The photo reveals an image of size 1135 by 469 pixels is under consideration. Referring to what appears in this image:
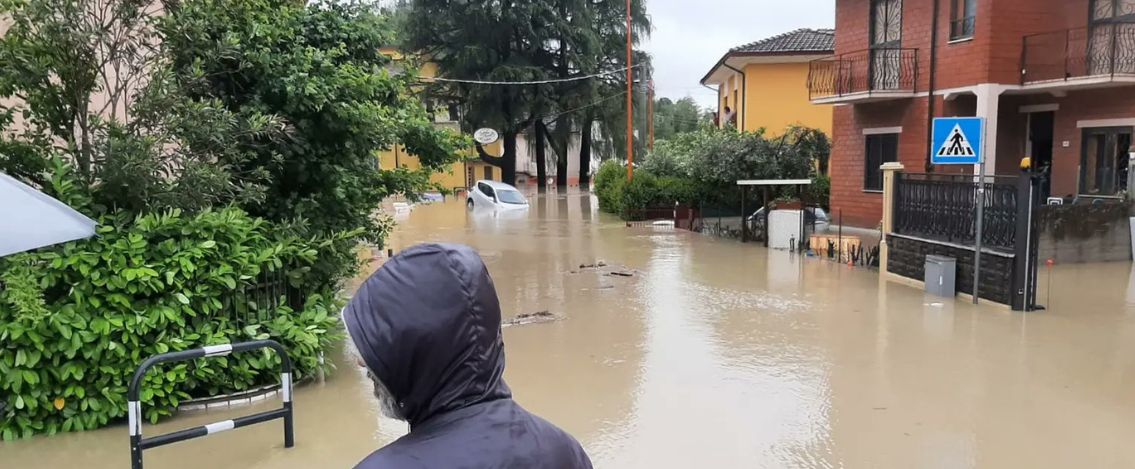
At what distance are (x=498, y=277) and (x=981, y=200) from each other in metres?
7.44

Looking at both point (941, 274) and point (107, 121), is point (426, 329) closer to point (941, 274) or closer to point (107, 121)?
point (107, 121)

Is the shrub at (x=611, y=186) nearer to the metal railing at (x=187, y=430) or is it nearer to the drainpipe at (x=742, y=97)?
the drainpipe at (x=742, y=97)

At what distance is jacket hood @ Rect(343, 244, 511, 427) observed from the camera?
5.22 feet

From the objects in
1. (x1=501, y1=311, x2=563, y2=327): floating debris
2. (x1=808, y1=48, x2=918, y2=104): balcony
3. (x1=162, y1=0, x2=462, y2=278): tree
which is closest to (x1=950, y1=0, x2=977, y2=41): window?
(x1=808, y1=48, x2=918, y2=104): balcony

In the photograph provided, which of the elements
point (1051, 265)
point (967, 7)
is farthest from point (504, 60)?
point (1051, 265)

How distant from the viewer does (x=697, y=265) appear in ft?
47.3

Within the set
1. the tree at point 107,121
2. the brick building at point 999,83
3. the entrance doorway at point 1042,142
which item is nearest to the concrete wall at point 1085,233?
the brick building at point 999,83

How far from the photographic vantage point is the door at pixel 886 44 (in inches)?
718

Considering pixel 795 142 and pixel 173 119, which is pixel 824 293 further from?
pixel 795 142

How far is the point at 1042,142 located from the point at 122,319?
18.2m

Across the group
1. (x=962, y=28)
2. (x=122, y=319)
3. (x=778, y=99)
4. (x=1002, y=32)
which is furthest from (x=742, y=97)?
(x=122, y=319)

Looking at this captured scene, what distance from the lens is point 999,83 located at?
52.5 ft

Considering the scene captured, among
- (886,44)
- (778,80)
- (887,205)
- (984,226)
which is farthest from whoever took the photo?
(778,80)

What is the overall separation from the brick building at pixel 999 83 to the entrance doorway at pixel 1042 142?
2 cm
